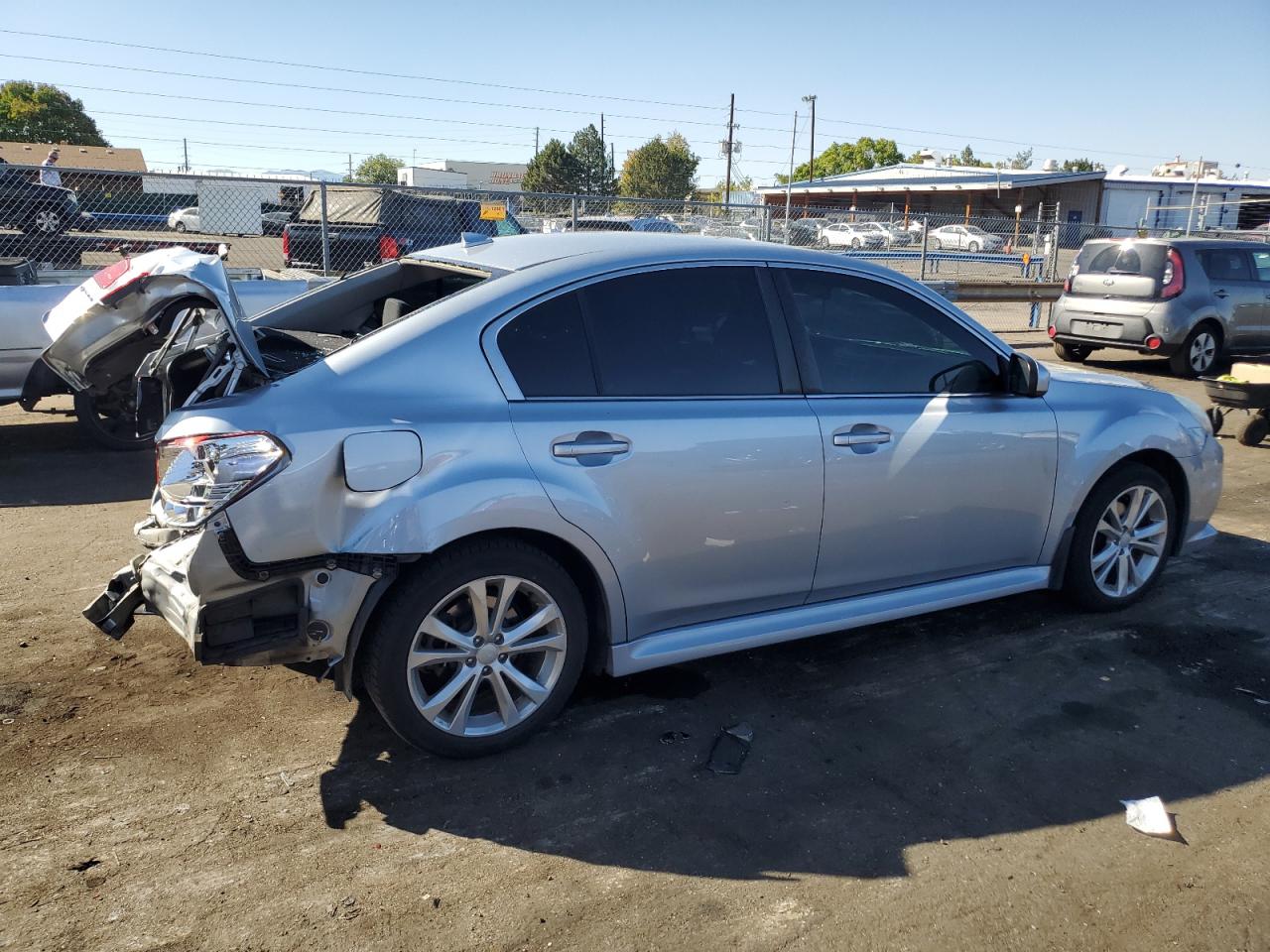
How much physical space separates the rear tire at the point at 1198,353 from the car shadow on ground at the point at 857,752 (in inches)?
360

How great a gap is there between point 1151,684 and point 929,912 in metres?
1.99

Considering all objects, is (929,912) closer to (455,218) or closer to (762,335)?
(762,335)

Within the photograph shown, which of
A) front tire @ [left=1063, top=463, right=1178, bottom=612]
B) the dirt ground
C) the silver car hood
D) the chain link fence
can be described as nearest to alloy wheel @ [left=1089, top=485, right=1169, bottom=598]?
front tire @ [left=1063, top=463, right=1178, bottom=612]

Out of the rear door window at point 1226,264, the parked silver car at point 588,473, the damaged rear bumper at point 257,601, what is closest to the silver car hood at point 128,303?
the parked silver car at point 588,473

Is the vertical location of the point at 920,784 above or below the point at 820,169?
below

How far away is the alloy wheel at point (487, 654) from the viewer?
130 inches

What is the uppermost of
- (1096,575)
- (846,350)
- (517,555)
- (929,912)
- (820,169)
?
(820,169)

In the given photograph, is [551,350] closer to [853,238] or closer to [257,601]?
[257,601]

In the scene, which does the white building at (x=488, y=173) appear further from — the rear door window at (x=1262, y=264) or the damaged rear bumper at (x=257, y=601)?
the damaged rear bumper at (x=257, y=601)

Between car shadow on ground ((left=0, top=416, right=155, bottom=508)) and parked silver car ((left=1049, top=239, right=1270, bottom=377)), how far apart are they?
36.8 feet

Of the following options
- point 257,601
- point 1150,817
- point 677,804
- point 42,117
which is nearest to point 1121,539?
point 1150,817

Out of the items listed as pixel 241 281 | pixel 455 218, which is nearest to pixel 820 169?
pixel 455 218

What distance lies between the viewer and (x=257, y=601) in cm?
308

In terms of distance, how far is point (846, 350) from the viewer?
412 cm
